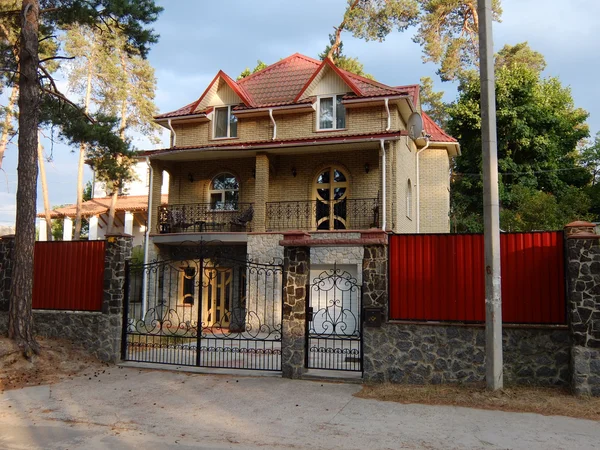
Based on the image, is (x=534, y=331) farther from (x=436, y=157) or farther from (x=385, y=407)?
(x=436, y=157)

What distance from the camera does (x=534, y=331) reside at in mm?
8398

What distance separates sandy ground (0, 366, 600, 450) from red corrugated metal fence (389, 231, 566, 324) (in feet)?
5.92

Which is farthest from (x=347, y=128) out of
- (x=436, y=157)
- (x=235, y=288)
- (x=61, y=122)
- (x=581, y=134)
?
(x=581, y=134)

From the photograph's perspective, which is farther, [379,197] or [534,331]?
Result: [379,197]

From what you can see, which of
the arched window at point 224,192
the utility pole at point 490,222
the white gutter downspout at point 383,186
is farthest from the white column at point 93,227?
the utility pole at point 490,222

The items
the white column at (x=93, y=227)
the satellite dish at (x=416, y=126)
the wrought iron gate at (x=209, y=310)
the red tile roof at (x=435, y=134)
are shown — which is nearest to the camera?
the wrought iron gate at (x=209, y=310)

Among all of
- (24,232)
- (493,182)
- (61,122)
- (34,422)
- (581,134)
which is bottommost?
(34,422)

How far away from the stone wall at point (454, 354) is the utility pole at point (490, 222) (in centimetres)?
50

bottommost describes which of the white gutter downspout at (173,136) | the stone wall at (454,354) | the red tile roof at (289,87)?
the stone wall at (454,354)

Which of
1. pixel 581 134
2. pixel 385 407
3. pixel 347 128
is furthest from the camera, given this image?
pixel 581 134

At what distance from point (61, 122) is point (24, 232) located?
9.64ft

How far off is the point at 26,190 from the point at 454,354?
8791 mm

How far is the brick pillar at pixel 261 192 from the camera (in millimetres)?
17875

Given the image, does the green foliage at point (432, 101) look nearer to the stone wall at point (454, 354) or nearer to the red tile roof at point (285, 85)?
the red tile roof at point (285, 85)
